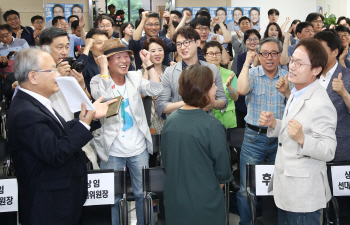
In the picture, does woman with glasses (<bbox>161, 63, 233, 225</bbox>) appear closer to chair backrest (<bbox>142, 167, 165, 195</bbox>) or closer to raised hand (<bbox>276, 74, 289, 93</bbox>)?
chair backrest (<bbox>142, 167, 165, 195</bbox>)

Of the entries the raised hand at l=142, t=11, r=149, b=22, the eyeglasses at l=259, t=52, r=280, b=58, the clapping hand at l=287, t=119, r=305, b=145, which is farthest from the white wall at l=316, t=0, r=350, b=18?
the clapping hand at l=287, t=119, r=305, b=145

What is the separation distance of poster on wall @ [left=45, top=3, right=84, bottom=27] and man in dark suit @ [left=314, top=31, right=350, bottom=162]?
6.34 m

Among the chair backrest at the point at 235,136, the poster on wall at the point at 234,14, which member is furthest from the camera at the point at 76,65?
the poster on wall at the point at 234,14

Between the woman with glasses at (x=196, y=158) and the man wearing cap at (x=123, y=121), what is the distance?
913 millimetres

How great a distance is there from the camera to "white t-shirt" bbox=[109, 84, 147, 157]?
284cm

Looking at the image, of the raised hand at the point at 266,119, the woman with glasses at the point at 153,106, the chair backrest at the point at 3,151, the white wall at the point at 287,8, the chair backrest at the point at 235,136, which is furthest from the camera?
the white wall at the point at 287,8

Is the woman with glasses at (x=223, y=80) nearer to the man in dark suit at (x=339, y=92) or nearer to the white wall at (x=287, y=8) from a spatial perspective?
the man in dark suit at (x=339, y=92)

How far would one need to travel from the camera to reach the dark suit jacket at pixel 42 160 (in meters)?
1.80

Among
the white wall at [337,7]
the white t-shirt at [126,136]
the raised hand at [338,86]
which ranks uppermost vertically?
the white wall at [337,7]

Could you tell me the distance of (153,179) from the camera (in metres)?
2.75

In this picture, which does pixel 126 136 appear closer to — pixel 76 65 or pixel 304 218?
pixel 76 65

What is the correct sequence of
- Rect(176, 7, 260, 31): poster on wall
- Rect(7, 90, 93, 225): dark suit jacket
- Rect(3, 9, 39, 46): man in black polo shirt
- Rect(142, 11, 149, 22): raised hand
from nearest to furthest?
Rect(7, 90, 93, 225): dark suit jacket
Rect(142, 11, 149, 22): raised hand
Rect(3, 9, 39, 46): man in black polo shirt
Rect(176, 7, 260, 31): poster on wall

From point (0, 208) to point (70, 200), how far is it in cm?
90

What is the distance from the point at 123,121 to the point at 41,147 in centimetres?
112
